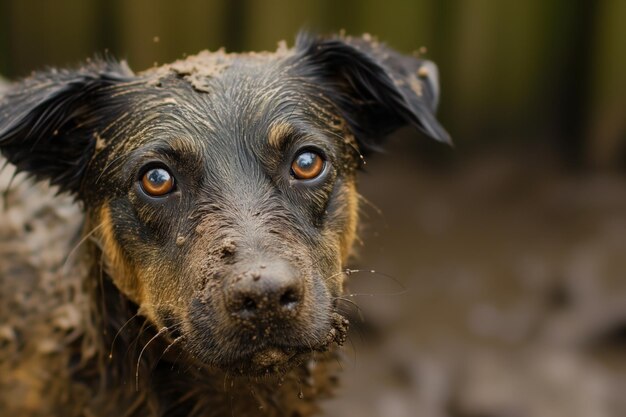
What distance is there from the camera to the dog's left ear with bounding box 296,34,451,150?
14.1 feet

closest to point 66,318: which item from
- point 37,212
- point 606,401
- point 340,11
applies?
point 37,212

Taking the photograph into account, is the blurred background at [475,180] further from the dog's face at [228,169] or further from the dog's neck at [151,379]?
the dog's face at [228,169]

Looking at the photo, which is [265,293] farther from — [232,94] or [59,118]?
[59,118]

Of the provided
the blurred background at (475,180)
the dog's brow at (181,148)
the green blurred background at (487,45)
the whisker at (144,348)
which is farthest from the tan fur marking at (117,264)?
the green blurred background at (487,45)

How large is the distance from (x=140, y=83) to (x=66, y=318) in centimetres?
109

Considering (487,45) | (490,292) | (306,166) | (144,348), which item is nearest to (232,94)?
(306,166)

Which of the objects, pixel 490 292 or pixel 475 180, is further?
pixel 475 180

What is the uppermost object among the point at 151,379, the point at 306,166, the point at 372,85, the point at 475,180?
the point at 475,180

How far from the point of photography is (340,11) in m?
7.98

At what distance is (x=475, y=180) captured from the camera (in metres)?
8.12

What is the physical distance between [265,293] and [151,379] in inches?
46.5

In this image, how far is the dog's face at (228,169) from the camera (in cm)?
349

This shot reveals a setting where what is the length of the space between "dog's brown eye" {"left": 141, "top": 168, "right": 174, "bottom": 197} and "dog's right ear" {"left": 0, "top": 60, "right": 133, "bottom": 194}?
1.43 feet

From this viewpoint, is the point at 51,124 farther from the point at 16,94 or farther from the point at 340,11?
the point at 340,11
